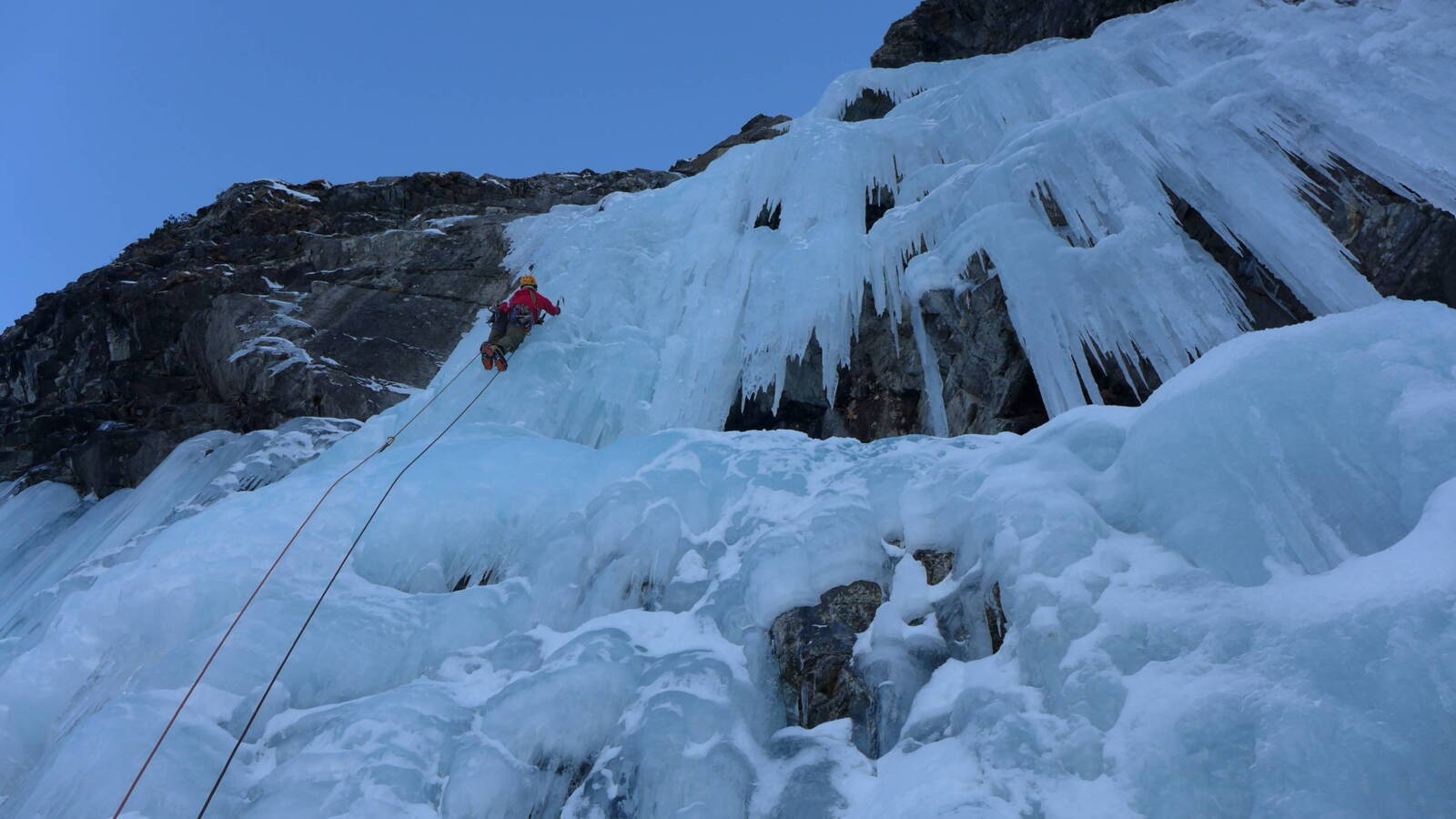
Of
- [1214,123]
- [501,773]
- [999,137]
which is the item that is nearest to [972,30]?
[999,137]

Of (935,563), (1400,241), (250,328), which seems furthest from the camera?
(250,328)

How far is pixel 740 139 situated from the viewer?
14945 mm

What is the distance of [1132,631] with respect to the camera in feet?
10.7

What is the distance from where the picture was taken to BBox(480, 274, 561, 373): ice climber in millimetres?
8383

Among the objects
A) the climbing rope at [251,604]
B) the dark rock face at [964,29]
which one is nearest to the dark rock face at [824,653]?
the climbing rope at [251,604]

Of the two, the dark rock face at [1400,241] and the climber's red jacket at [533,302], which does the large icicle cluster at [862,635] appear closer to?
the dark rock face at [1400,241]

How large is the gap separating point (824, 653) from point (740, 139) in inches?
474

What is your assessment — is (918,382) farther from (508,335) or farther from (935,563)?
(508,335)

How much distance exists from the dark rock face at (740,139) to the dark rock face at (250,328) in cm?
112

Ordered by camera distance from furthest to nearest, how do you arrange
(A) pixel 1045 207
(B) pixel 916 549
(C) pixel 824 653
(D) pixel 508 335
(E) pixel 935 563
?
(D) pixel 508 335 → (A) pixel 1045 207 → (B) pixel 916 549 → (E) pixel 935 563 → (C) pixel 824 653

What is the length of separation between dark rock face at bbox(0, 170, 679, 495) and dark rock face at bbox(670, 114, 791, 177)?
1121 millimetres

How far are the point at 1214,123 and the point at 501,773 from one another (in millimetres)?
6057

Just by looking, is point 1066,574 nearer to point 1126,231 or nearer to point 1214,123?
point 1126,231

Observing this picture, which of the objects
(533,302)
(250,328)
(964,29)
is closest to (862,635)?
(533,302)
